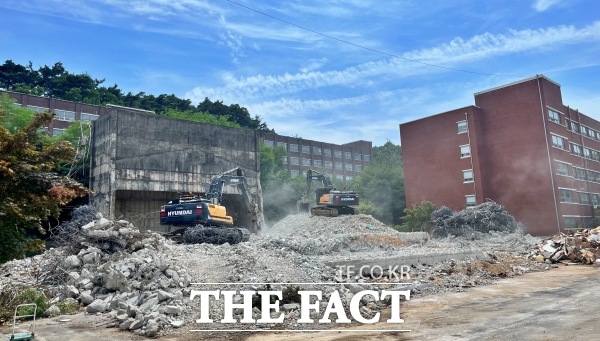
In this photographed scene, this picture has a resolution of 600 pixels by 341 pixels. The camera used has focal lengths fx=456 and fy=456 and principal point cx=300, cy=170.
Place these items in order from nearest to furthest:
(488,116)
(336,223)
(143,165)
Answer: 1. (336,223)
2. (143,165)
3. (488,116)

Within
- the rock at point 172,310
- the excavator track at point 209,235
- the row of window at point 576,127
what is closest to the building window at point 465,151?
the row of window at point 576,127

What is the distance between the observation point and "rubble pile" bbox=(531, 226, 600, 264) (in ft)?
68.4

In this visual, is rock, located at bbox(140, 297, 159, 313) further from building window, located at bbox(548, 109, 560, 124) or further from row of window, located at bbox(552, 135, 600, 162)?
building window, located at bbox(548, 109, 560, 124)

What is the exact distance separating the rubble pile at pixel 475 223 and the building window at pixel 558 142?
33.8ft

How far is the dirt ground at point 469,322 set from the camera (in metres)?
8.55

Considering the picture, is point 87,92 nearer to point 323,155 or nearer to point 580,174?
point 323,155

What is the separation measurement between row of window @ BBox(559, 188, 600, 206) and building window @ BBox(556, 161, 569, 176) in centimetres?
149

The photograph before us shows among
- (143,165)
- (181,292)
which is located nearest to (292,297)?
(181,292)

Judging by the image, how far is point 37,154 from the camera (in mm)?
9445

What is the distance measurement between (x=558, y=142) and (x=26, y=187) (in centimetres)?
4257

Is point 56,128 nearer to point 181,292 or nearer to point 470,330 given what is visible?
point 181,292

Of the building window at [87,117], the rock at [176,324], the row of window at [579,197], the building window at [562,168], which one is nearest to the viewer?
the rock at [176,324]

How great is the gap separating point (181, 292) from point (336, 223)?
18231mm
